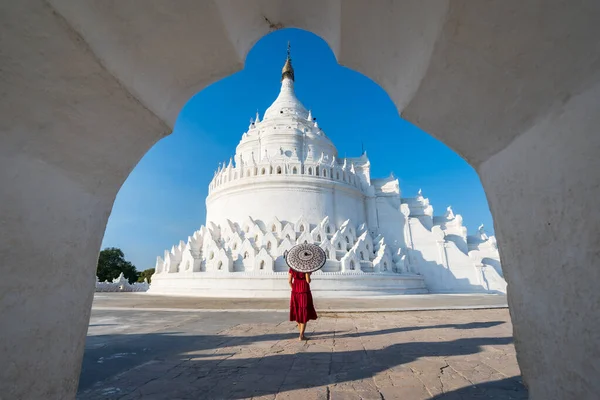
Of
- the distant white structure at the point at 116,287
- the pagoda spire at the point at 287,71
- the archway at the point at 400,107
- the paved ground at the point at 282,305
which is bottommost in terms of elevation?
the paved ground at the point at 282,305

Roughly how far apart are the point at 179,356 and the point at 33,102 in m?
4.18

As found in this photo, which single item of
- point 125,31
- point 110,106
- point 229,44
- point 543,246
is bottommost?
point 543,246

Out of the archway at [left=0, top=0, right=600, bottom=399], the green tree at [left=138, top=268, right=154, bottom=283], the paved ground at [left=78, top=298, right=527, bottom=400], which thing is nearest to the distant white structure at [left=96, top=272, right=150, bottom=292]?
the paved ground at [left=78, top=298, right=527, bottom=400]

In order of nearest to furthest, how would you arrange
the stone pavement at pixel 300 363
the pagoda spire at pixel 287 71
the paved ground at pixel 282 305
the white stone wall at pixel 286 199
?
1. the stone pavement at pixel 300 363
2. the paved ground at pixel 282 305
3. the white stone wall at pixel 286 199
4. the pagoda spire at pixel 287 71

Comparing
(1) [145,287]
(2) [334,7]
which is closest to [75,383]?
(2) [334,7]

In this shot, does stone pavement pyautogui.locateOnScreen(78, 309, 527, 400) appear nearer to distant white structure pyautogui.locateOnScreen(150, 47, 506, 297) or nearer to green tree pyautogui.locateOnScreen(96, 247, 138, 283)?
distant white structure pyautogui.locateOnScreen(150, 47, 506, 297)

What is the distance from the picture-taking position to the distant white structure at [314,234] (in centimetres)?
Result: 2238

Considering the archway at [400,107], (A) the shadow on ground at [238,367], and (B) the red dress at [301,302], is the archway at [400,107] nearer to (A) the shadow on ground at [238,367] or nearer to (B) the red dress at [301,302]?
(A) the shadow on ground at [238,367]

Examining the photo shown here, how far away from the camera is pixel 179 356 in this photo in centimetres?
469

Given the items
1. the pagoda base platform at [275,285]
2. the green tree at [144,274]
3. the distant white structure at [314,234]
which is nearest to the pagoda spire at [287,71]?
the distant white structure at [314,234]

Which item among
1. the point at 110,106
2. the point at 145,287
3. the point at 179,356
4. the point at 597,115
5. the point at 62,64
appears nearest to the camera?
the point at 597,115

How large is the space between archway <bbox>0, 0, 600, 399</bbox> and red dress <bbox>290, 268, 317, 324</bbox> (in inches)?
180

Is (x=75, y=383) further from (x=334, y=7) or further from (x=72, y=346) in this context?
(x=334, y=7)

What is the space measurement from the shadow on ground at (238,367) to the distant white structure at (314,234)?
15.4 m
